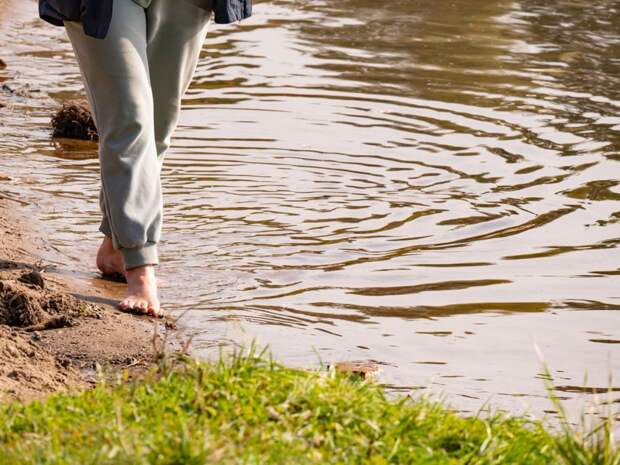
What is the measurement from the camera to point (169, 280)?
5699mm

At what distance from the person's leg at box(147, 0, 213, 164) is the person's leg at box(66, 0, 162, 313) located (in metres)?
0.11

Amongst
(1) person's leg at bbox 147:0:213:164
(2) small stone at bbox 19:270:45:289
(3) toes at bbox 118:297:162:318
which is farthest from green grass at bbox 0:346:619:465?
(1) person's leg at bbox 147:0:213:164

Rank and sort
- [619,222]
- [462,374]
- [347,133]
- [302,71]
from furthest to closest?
1. [302,71]
2. [347,133]
3. [619,222]
4. [462,374]

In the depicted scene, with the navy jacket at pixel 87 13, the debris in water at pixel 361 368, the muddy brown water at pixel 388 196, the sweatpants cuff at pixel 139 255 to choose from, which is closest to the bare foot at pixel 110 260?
the muddy brown water at pixel 388 196

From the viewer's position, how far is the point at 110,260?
570 centimetres

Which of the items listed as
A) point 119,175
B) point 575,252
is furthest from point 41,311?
point 575,252

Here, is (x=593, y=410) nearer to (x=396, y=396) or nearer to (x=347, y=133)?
(x=396, y=396)

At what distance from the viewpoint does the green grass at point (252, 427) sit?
323 cm

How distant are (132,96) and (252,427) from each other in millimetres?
1950

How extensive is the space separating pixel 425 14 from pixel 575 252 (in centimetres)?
756

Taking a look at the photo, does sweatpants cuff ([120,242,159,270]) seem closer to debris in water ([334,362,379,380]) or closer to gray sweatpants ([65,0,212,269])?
gray sweatpants ([65,0,212,269])

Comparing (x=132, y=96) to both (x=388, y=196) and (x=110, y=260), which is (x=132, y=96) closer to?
(x=110, y=260)

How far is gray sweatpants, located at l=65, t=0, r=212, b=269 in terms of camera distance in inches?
197

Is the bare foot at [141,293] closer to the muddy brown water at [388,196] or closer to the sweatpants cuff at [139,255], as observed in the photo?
the sweatpants cuff at [139,255]
